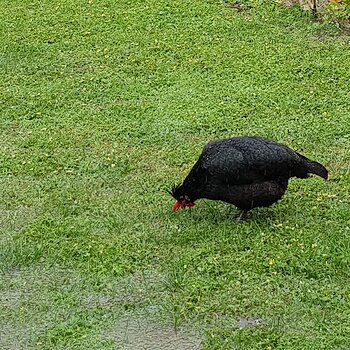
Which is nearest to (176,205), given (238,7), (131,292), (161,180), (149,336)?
(161,180)

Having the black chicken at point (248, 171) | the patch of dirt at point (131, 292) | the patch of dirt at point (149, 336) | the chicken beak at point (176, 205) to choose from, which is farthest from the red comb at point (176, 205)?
the patch of dirt at point (149, 336)

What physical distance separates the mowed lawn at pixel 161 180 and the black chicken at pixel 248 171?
0.24 metres

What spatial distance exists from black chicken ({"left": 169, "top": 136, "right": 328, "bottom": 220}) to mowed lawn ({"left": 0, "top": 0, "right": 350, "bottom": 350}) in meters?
0.24

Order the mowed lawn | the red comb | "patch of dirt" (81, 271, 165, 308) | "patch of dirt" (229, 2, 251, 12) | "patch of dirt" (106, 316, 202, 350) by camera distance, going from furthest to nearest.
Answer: "patch of dirt" (229, 2, 251, 12)
the red comb
"patch of dirt" (81, 271, 165, 308)
the mowed lawn
"patch of dirt" (106, 316, 202, 350)

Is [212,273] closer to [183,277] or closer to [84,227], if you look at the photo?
[183,277]

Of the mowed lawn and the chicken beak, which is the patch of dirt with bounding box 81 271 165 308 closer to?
the mowed lawn

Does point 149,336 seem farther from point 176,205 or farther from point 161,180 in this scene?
point 161,180

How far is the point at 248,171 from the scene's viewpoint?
19.5ft

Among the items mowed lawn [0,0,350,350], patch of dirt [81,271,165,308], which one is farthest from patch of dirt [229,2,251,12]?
patch of dirt [81,271,165,308]

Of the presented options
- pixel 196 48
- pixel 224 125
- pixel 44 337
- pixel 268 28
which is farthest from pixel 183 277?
pixel 268 28

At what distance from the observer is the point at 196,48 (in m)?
10.0

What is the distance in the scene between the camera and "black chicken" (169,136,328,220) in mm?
5965

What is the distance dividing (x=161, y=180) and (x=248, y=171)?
1.19 m

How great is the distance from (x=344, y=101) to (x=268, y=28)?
2.48m
